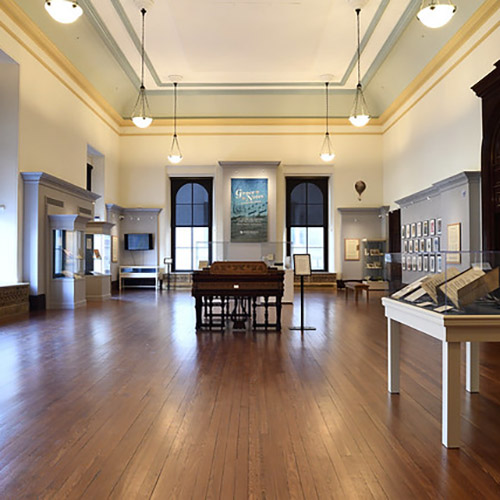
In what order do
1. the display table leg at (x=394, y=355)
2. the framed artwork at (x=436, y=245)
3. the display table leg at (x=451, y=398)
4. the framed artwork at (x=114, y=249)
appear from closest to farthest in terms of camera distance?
the display table leg at (x=451, y=398) < the display table leg at (x=394, y=355) < the framed artwork at (x=436, y=245) < the framed artwork at (x=114, y=249)

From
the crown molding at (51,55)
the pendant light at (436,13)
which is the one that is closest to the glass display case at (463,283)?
the pendant light at (436,13)

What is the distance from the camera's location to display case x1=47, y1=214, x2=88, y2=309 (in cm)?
1114

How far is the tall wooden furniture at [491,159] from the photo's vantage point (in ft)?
30.1

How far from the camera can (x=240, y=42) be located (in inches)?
543

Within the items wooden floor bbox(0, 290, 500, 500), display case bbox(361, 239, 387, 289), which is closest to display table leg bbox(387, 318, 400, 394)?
wooden floor bbox(0, 290, 500, 500)

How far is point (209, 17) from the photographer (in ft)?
40.5

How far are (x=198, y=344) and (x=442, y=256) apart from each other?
A: 4255 millimetres

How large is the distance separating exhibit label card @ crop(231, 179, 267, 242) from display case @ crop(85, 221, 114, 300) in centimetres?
532

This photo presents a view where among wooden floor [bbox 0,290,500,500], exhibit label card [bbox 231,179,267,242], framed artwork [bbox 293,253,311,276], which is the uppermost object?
exhibit label card [bbox 231,179,267,242]

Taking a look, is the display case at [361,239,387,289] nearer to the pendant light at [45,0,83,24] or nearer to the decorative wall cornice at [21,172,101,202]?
the decorative wall cornice at [21,172,101,202]

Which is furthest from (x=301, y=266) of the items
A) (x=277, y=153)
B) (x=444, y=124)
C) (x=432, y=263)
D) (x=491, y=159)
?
(x=277, y=153)

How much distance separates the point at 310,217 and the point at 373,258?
299cm

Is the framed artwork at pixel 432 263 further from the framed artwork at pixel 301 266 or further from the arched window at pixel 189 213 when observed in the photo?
the arched window at pixel 189 213

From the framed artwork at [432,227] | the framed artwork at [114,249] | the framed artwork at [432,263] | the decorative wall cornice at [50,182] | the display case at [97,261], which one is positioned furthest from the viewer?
the framed artwork at [114,249]
